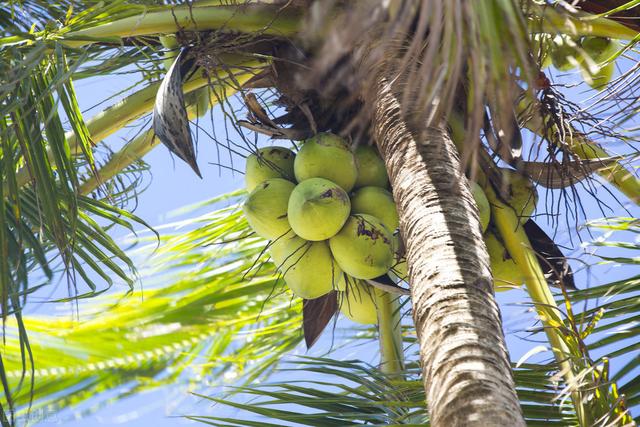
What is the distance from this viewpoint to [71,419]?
18.5 ft

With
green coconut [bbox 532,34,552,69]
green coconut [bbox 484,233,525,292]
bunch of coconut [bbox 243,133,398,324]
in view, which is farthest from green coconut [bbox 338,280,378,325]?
green coconut [bbox 532,34,552,69]

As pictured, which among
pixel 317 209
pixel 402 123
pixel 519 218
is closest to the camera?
pixel 402 123

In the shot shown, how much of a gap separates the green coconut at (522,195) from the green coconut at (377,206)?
336 millimetres

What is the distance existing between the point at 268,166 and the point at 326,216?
388mm

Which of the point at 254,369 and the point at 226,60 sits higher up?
→ the point at 226,60

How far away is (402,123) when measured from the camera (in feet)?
7.03

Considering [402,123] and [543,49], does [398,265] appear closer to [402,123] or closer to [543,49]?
[402,123]

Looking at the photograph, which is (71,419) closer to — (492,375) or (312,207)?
(312,207)

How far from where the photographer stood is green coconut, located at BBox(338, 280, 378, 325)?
102 inches

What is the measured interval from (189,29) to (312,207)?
0.65 m

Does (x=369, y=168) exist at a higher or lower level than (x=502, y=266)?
higher

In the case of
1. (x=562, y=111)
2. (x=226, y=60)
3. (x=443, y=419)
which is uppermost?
(x=226, y=60)

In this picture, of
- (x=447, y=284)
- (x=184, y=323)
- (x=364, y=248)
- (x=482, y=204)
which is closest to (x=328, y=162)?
(x=364, y=248)

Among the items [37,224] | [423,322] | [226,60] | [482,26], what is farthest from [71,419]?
[482,26]
